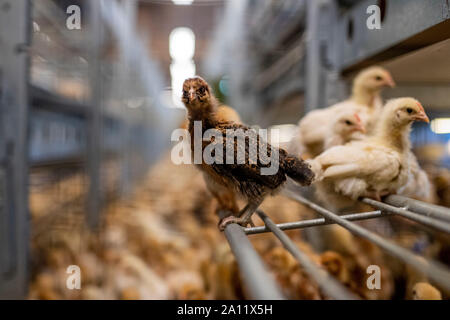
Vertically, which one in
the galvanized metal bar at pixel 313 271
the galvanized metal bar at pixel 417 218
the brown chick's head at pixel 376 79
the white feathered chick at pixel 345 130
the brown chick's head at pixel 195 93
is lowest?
the galvanized metal bar at pixel 313 271

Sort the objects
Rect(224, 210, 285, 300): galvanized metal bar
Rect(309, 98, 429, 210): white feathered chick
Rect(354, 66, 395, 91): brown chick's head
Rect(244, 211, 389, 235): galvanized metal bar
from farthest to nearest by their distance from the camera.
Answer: Rect(354, 66, 395, 91): brown chick's head
Rect(309, 98, 429, 210): white feathered chick
Rect(244, 211, 389, 235): galvanized metal bar
Rect(224, 210, 285, 300): galvanized metal bar

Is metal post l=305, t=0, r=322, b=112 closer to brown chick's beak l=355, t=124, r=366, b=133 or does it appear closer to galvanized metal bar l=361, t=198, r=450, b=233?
brown chick's beak l=355, t=124, r=366, b=133

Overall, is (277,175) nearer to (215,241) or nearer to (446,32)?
(446,32)

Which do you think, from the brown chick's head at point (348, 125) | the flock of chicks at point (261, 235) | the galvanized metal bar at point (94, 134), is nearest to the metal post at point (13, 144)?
the flock of chicks at point (261, 235)

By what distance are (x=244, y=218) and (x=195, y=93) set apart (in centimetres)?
26

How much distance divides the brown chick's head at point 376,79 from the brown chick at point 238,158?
445 millimetres

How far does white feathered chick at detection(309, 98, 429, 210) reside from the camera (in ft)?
2.48

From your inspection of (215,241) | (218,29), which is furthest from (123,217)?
(218,29)

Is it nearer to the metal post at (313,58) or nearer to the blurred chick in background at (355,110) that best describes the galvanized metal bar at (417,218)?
the blurred chick in background at (355,110)

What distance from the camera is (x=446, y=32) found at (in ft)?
2.19

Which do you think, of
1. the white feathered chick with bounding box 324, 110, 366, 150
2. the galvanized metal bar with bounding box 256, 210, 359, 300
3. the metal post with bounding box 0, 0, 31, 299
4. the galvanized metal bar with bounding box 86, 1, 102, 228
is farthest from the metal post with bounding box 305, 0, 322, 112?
the galvanized metal bar with bounding box 86, 1, 102, 228

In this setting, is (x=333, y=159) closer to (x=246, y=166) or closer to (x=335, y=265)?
(x=246, y=166)

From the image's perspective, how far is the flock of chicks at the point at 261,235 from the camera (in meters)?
0.71

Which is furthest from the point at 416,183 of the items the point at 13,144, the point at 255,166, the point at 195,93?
the point at 13,144
